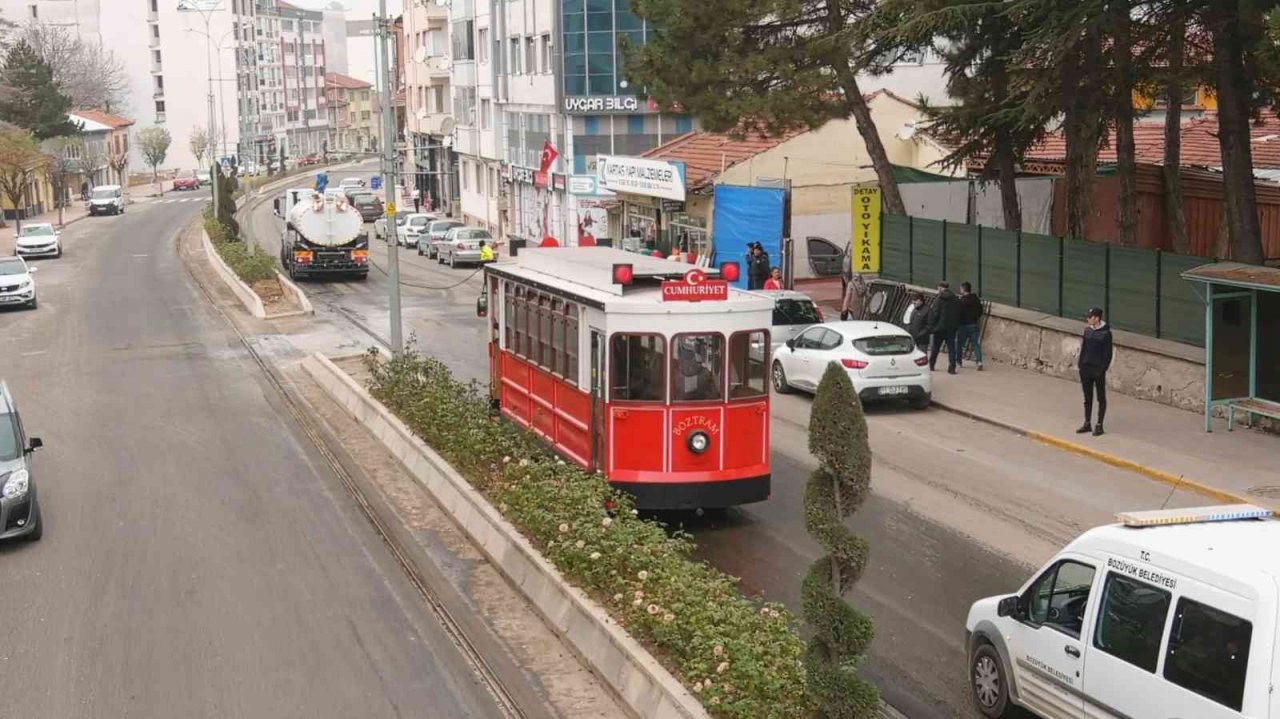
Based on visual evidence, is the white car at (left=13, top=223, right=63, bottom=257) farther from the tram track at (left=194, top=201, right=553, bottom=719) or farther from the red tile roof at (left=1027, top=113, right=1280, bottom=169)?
the red tile roof at (left=1027, top=113, right=1280, bottom=169)

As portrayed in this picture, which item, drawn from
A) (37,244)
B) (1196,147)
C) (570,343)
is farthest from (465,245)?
(570,343)

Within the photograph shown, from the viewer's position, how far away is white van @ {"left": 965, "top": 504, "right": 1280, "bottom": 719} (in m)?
7.48

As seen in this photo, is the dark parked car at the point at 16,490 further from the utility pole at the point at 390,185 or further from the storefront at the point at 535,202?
the storefront at the point at 535,202

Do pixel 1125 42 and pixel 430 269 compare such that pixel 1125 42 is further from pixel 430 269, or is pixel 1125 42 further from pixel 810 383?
pixel 430 269

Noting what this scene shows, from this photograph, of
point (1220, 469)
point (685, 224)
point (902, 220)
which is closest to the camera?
point (1220, 469)

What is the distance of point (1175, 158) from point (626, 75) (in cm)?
1259

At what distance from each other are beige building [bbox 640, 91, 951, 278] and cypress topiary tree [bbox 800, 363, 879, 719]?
3123 centimetres

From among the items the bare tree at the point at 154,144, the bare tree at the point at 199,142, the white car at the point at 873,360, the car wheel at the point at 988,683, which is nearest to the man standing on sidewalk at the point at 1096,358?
the white car at the point at 873,360

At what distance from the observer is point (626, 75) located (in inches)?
1357

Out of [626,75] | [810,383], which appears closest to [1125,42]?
[810,383]

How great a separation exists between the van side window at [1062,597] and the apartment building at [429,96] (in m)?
62.3

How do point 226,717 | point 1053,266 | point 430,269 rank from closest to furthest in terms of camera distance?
point 226,717
point 1053,266
point 430,269

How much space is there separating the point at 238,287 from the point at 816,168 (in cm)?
1685

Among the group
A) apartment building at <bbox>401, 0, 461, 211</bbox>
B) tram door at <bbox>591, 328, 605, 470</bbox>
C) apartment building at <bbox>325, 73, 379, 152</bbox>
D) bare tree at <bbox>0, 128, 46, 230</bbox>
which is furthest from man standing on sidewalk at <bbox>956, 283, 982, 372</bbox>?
apartment building at <bbox>325, 73, 379, 152</bbox>
